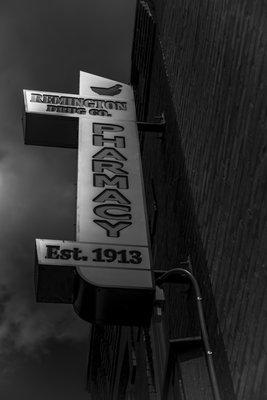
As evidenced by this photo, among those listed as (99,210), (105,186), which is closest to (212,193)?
(99,210)

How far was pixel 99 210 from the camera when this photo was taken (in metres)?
9.59

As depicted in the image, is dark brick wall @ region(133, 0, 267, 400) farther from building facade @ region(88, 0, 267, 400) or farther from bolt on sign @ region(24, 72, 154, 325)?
bolt on sign @ region(24, 72, 154, 325)

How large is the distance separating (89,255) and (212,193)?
181 centimetres

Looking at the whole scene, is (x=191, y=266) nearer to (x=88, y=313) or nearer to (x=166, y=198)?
(x=88, y=313)

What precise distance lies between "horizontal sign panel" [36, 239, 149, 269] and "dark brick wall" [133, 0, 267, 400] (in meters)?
0.80

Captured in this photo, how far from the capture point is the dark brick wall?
Result: 20.2 ft

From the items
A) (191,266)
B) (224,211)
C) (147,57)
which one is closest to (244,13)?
(224,211)

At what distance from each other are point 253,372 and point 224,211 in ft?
6.72

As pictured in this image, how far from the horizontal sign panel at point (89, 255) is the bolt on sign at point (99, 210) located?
0.01 meters

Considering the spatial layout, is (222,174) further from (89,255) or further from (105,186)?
(105,186)

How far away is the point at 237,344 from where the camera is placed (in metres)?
6.35

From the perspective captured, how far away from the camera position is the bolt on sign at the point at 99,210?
27.2 feet

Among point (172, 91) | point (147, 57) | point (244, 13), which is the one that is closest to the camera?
point (244, 13)

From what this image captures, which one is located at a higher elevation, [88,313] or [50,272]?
[50,272]
